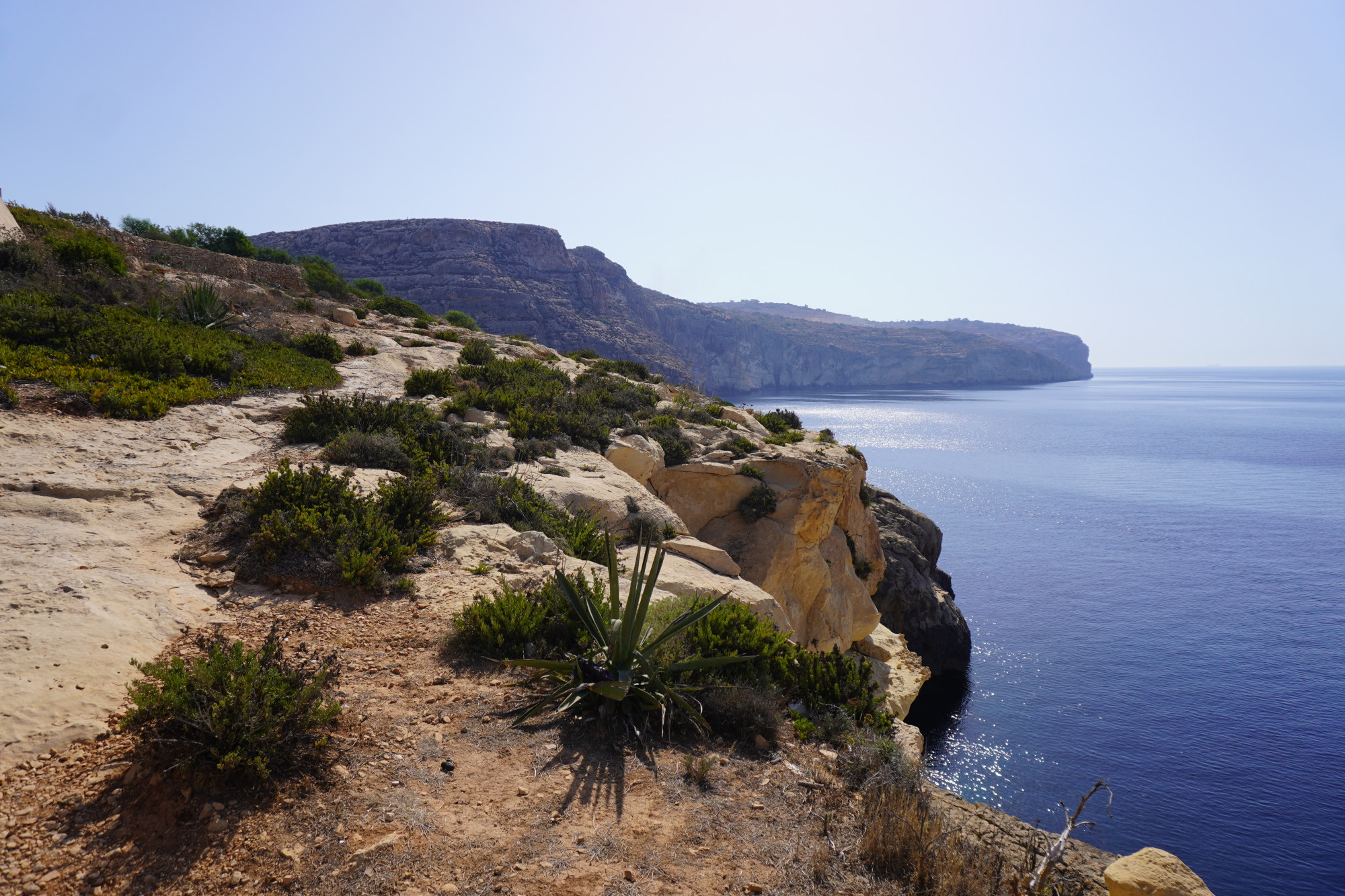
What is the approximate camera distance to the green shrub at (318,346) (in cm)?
1647

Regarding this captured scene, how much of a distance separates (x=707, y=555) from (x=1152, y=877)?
667cm

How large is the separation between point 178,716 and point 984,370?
6971 inches

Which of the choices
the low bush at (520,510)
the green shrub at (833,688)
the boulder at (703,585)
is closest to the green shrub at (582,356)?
the low bush at (520,510)

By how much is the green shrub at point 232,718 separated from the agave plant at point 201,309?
1458 cm

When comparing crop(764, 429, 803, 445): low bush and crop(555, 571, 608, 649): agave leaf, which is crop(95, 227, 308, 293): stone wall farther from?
crop(555, 571, 608, 649): agave leaf

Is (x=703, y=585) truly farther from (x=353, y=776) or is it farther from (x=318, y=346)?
(x=318, y=346)

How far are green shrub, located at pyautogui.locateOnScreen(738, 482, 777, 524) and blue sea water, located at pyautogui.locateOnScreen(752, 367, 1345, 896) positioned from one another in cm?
734

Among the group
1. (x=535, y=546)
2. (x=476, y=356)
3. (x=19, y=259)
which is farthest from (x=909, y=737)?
(x=19, y=259)

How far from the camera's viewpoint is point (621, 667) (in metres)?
5.08

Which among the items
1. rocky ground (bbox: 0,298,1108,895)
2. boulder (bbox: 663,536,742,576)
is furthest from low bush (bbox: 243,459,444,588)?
boulder (bbox: 663,536,742,576)

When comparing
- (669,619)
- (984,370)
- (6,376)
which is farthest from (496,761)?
(984,370)

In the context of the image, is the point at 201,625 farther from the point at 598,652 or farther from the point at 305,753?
the point at 598,652

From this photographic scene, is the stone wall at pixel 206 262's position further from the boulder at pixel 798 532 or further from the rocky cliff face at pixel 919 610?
the rocky cliff face at pixel 919 610

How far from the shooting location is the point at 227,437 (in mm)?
9867
